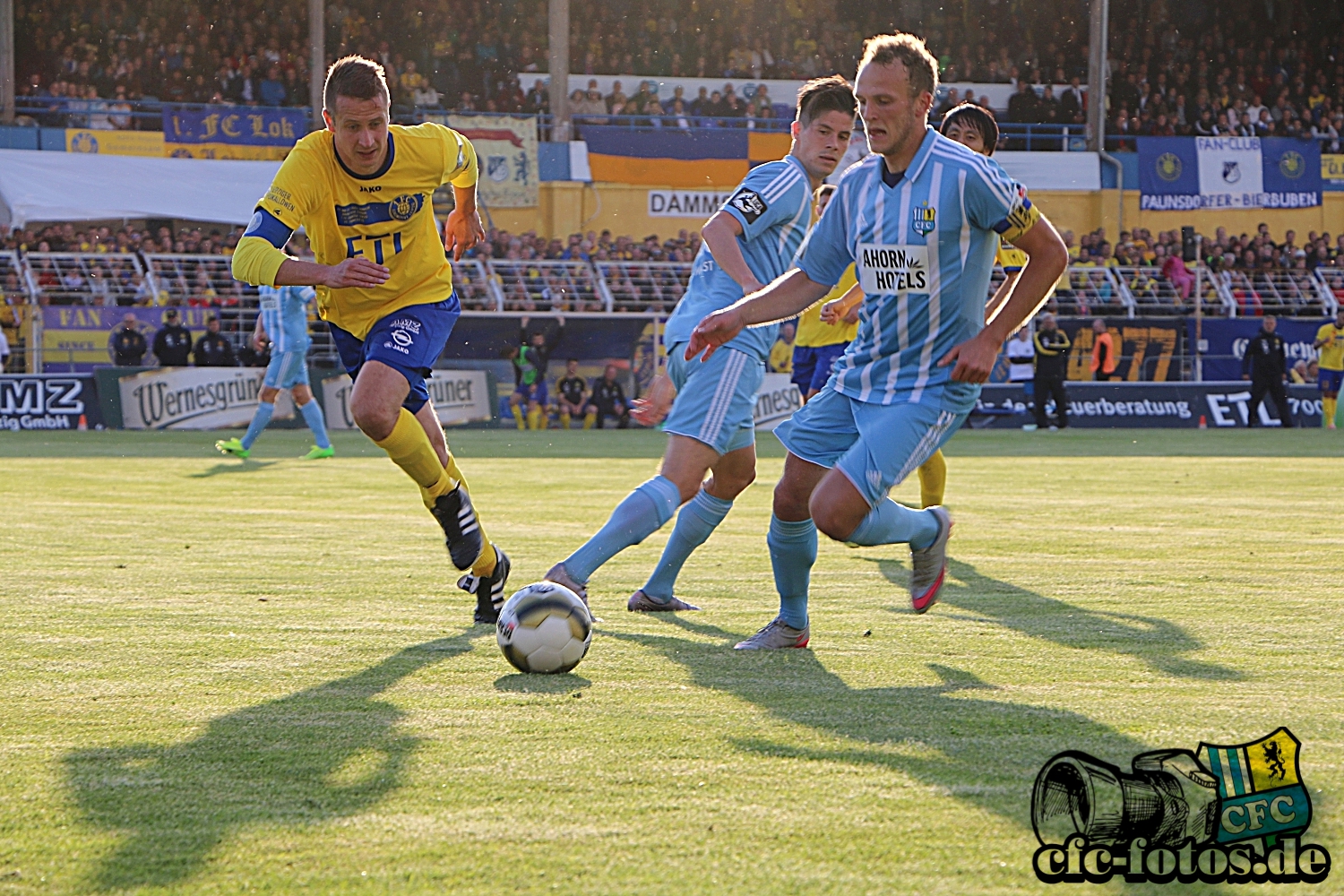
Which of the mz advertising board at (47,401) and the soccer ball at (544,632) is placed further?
the mz advertising board at (47,401)

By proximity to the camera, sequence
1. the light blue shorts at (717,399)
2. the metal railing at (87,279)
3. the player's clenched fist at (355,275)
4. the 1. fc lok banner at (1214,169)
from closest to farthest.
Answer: the player's clenched fist at (355,275)
the light blue shorts at (717,399)
the metal railing at (87,279)
the 1. fc lok banner at (1214,169)

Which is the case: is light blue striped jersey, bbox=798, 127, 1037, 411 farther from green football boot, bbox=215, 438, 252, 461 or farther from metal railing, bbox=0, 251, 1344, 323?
metal railing, bbox=0, 251, 1344, 323

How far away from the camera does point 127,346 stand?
78.1ft

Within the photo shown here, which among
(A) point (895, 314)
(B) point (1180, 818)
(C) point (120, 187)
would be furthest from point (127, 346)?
(B) point (1180, 818)

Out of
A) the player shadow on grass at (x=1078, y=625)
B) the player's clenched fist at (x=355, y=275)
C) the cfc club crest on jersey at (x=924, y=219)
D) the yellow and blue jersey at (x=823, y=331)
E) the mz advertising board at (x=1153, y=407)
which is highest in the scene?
Answer: the cfc club crest on jersey at (x=924, y=219)

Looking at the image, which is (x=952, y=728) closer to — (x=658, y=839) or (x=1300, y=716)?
(x=1300, y=716)

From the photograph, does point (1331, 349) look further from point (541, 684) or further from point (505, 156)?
point (541, 684)

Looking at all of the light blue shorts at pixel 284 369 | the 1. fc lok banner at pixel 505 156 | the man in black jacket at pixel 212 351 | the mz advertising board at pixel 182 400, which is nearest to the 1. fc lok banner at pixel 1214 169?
the 1. fc lok banner at pixel 505 156

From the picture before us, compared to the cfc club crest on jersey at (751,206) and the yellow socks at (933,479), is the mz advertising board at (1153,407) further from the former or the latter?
the cfc club crest on jersey at (751,206)

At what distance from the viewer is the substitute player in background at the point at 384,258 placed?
18.5 feet

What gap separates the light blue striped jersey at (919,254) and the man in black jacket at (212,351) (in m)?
20.1

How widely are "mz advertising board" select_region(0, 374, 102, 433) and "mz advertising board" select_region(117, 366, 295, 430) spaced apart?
53 cm

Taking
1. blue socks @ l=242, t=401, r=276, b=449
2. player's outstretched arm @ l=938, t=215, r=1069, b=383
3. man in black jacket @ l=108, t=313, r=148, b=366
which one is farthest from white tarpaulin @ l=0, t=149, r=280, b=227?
player's outstretched arm @ l=938, t=215, r=1069, b=383

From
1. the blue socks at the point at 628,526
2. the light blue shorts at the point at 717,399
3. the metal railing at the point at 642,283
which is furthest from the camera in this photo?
the metal railing at the point at 642,283
